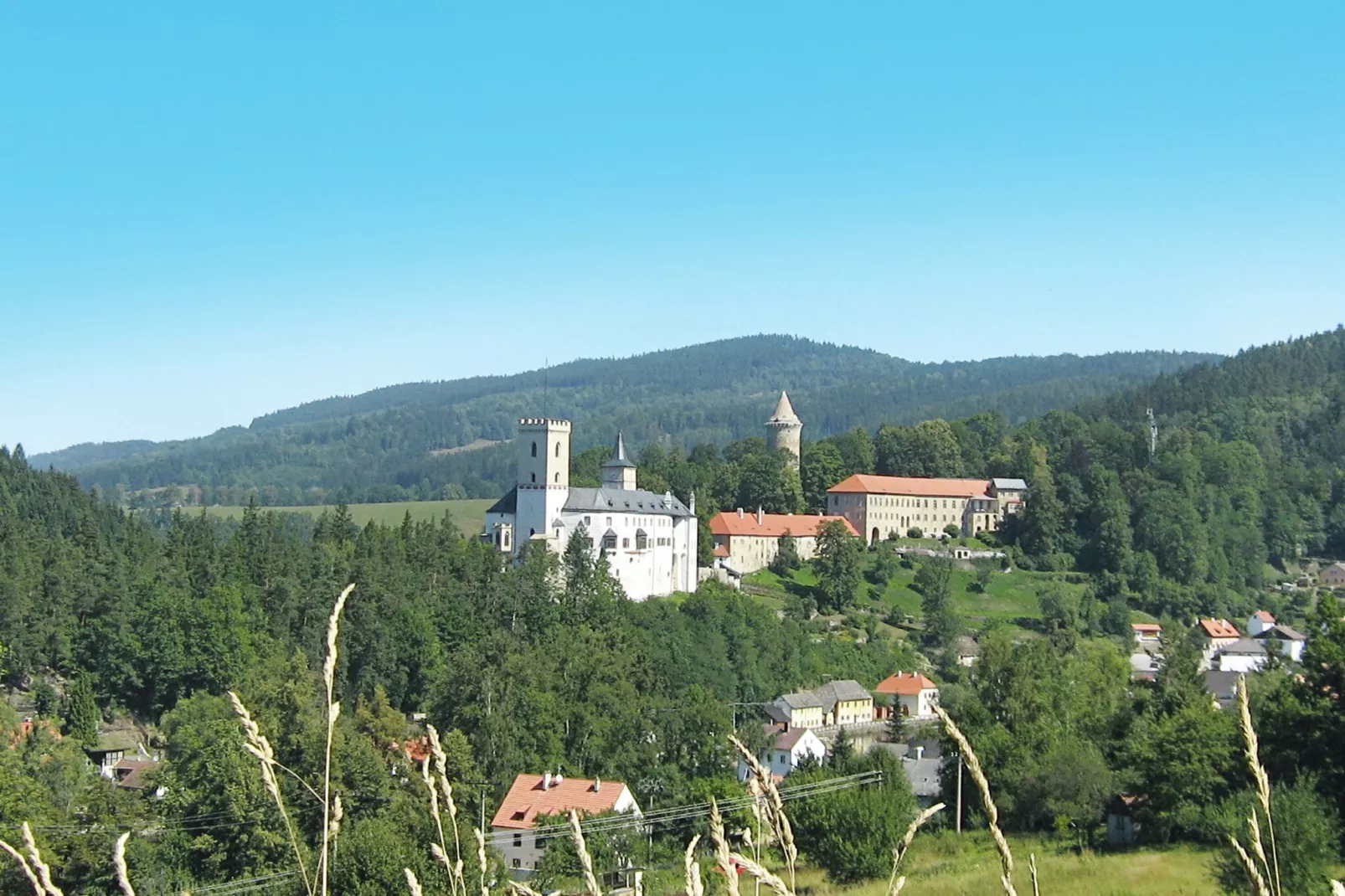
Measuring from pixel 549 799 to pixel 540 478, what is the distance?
34044 millimetres

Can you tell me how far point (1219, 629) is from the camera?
96312mm

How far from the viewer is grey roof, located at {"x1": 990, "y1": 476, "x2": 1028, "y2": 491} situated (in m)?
115

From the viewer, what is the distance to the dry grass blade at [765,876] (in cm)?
298

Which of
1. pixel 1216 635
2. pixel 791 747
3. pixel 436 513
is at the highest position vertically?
pixel 436 513

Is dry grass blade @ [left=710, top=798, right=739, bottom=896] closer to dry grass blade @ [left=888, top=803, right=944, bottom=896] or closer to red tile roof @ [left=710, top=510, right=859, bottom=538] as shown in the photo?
dry grass blade @ [left=888, top=803, right=944, bottom=896]

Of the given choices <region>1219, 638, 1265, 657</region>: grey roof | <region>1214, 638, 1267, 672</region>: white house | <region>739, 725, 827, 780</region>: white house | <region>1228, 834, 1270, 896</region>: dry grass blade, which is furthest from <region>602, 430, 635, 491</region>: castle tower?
<region>1228, 834, 1270, 896</region>: dry grass blade

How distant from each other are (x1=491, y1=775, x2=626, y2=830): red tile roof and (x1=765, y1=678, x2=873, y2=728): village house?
82.2ft

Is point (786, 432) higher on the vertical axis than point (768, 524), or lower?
higher

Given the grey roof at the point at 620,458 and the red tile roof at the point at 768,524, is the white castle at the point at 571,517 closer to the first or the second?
the grey roof at the point at 620,458

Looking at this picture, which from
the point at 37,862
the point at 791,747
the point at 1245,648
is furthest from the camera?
the point at 1245,648

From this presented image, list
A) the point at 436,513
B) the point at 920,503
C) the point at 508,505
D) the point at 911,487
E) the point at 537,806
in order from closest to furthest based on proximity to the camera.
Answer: the point at 537,806 < the point at 508,505 < the point at 920,503 < the point at 911,487 < the point at 436,513

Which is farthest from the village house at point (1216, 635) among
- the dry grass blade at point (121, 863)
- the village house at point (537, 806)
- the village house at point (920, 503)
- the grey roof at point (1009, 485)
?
the dry grass blade at point (121, 863)

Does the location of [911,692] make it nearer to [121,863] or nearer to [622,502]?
[622,502]

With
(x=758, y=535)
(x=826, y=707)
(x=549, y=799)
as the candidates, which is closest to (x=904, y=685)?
(x=826, y=707)
